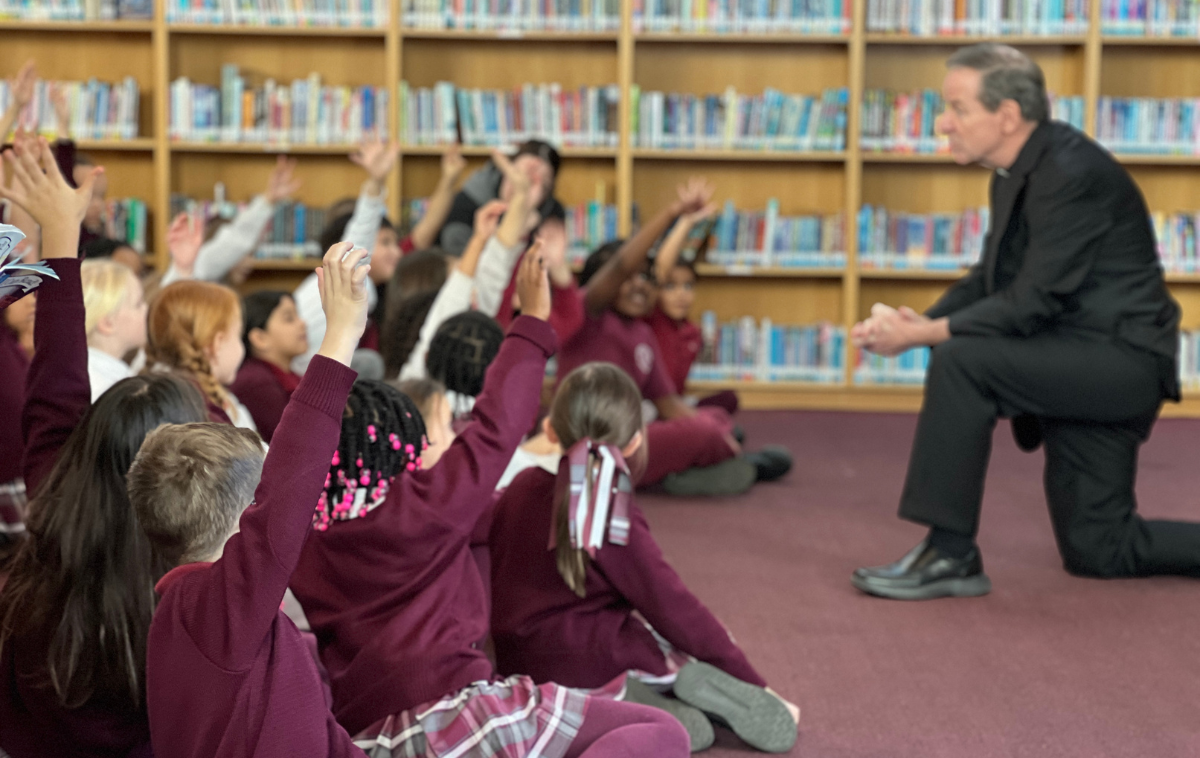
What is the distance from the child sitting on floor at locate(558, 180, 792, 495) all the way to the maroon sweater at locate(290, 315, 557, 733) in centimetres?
207

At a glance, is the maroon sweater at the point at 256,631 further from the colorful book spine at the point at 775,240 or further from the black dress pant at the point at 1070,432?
the colorful book spine at the point at 775,240

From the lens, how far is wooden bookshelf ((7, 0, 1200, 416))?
574 cm

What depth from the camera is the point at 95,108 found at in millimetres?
5750

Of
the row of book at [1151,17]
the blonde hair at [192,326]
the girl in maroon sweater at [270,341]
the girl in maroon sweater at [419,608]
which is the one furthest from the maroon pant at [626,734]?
the row of book at [1151,17]

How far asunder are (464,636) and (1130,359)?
185 cm

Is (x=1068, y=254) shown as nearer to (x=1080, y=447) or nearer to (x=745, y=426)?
(x=1080, y=447)

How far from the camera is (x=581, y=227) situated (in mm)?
5832

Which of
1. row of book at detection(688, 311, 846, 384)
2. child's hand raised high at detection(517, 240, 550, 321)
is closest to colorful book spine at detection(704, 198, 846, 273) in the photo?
row of book at detection(688, 311, 846, 384)

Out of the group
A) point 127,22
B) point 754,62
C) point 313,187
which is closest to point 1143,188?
point 754,62

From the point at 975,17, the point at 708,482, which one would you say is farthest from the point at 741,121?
the point at 708,482

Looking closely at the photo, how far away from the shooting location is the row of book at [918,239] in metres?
5.79

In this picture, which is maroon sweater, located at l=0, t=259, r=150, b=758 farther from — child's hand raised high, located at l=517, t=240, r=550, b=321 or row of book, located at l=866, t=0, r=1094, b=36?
row of book, located at l=866, t=0, r=1094, b=36

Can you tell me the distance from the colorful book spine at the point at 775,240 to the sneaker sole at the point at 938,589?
313cm

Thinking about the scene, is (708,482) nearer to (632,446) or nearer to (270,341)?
(270,341)
